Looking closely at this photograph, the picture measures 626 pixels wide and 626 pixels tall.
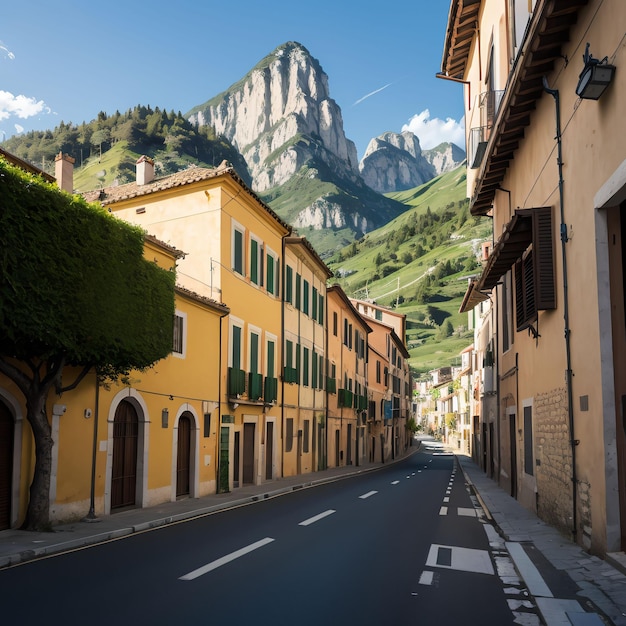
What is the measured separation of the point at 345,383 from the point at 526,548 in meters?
35.0

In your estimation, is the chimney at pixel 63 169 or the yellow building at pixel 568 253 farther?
the chimney at pixel 63 169

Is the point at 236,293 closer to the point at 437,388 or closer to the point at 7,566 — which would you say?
the point at 7,566

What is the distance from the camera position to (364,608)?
686 centimetres

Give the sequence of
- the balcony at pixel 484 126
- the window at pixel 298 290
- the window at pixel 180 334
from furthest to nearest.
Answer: the window at pixel 298 290 → the window at pixel 180 334 → the balcony at pixel 484 126

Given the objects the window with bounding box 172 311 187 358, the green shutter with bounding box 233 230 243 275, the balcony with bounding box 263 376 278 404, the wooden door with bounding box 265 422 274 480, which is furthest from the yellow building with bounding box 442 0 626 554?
the wooden door with bounding box 265 422 274 480

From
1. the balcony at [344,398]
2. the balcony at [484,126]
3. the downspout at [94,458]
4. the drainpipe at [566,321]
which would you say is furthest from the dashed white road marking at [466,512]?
the balcony at [344,398]

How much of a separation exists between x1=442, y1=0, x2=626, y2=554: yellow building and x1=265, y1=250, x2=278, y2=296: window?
12.4m

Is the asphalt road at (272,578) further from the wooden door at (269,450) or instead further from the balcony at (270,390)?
the wooden door at (269,450)

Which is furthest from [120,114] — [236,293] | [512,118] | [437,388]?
[512,118]

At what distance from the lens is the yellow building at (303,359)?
31.6m

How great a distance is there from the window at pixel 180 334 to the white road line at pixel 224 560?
9.21 meters

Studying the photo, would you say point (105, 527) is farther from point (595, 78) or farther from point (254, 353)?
point (254, 353)

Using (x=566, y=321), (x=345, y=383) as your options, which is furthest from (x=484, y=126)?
(x=345, y=383)

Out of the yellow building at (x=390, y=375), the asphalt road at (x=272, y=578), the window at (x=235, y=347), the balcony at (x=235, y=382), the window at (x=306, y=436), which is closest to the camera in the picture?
the asphalt road at (x=272, y=578)
